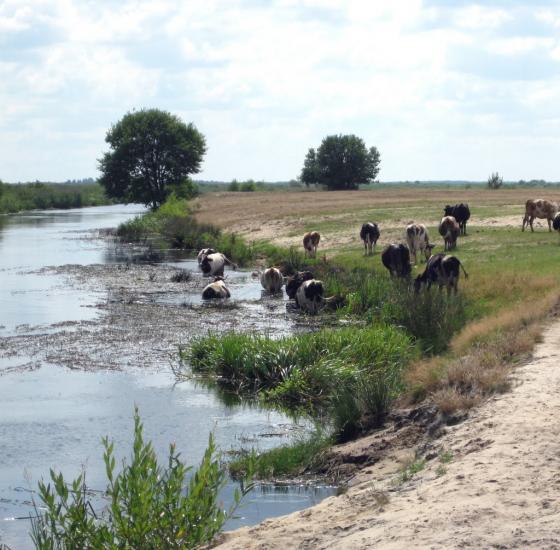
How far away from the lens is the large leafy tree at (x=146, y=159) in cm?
8162

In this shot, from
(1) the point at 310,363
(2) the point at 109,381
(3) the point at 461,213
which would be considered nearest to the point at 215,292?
(2) the point at 109,381

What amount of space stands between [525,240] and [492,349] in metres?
16.5

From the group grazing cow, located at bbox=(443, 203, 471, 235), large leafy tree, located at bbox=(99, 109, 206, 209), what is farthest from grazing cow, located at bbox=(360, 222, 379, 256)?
large leafy tree, located at bbox=(99, 109, 206, 209)

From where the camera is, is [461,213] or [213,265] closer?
[213,265]

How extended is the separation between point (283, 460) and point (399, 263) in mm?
13394

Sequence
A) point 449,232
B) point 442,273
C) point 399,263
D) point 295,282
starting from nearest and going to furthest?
point 442,273 < point 399,263 < point 295,282 < point 449,232

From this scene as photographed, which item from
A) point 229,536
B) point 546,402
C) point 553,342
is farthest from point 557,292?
point 229,536

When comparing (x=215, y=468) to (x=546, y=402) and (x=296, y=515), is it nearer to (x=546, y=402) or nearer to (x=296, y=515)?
(x=296, y=515)

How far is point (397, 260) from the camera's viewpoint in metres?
24.5

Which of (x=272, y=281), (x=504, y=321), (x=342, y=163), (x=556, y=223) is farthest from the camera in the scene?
(x=342, y=163)

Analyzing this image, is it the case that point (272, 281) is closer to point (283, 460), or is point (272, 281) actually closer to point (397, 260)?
point (397, 260)

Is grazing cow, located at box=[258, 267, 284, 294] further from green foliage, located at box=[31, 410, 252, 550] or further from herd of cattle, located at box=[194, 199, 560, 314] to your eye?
green foliage, located at box=[31, 410, 252, 550]

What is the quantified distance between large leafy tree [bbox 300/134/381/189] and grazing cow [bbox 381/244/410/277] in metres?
76.6

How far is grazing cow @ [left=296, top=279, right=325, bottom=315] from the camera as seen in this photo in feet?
75.7
